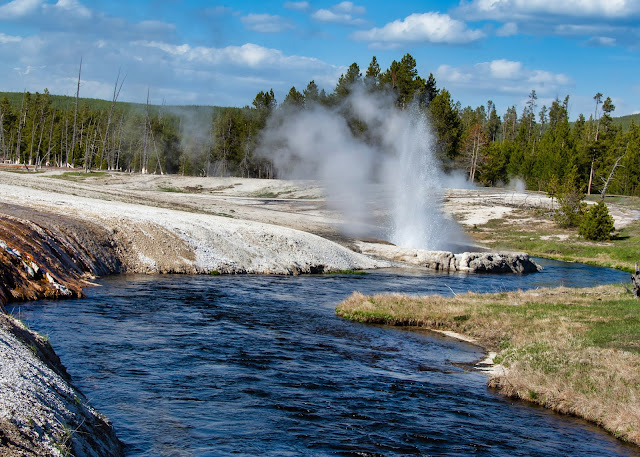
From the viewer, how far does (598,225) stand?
58.2 meters

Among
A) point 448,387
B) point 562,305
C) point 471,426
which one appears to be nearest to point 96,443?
point 471,426

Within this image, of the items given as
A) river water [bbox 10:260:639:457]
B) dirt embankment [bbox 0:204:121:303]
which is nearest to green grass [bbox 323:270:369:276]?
river water [bbox 10:260:639:457]

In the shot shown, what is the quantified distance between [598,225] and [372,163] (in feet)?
107

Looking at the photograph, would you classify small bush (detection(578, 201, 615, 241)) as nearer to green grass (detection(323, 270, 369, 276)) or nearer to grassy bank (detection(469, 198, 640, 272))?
grassy bank (detection(469, 198, 640, 272))

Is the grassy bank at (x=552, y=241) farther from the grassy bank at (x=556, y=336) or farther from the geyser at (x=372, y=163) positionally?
the grassy bank at (x=556, y=336)

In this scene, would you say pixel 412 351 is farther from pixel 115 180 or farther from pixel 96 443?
pixel 115 180

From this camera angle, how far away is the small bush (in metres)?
58.1

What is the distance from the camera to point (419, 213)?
55.3 meters

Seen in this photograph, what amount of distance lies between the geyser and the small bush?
457 inches

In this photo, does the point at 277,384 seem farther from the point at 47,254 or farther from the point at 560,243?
the point at 560,243

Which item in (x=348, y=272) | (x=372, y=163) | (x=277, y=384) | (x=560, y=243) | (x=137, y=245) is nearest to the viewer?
(x=277, y=384)

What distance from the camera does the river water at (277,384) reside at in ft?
34.3

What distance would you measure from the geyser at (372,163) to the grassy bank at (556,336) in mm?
26331

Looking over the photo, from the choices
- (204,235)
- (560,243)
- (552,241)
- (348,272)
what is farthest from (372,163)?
(204,235)
